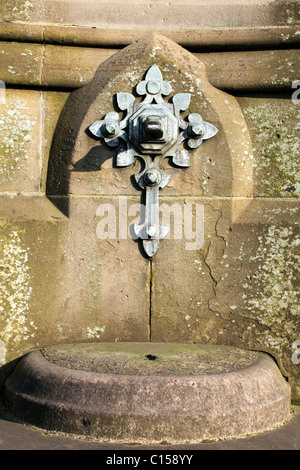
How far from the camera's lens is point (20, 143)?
104 inches

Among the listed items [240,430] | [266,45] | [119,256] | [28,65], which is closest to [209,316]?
[119,256]

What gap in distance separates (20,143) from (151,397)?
59.6 inches

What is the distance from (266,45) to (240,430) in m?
1.89

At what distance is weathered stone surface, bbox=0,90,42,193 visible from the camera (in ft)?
8.59

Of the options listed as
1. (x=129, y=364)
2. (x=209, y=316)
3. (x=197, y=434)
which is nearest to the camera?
(x=197, y=434)

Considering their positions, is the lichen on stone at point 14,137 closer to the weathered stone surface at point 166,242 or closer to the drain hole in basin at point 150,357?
the weathered stone surface at point 166,242

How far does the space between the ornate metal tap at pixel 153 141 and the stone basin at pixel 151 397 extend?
72 centimetres

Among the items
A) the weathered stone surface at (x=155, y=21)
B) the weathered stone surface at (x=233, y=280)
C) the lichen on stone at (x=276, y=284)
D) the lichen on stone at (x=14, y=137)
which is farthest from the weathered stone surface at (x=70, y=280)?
the weathered stone surface at (x=155, y=21)

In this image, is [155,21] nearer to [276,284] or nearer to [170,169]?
[170,169]

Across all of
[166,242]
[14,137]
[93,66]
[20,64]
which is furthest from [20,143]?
[166,242]

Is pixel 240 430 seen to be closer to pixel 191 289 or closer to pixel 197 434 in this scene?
pixel 197 434

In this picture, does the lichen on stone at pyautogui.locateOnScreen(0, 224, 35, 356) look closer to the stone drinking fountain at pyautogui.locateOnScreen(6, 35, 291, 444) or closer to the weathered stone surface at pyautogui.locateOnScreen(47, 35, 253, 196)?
the stone drinking fountain at pyautogui.locateOnScreen(6, 35, 291, 444)

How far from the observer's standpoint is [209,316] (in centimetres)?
252

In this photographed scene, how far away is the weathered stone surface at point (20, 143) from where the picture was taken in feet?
8.59
